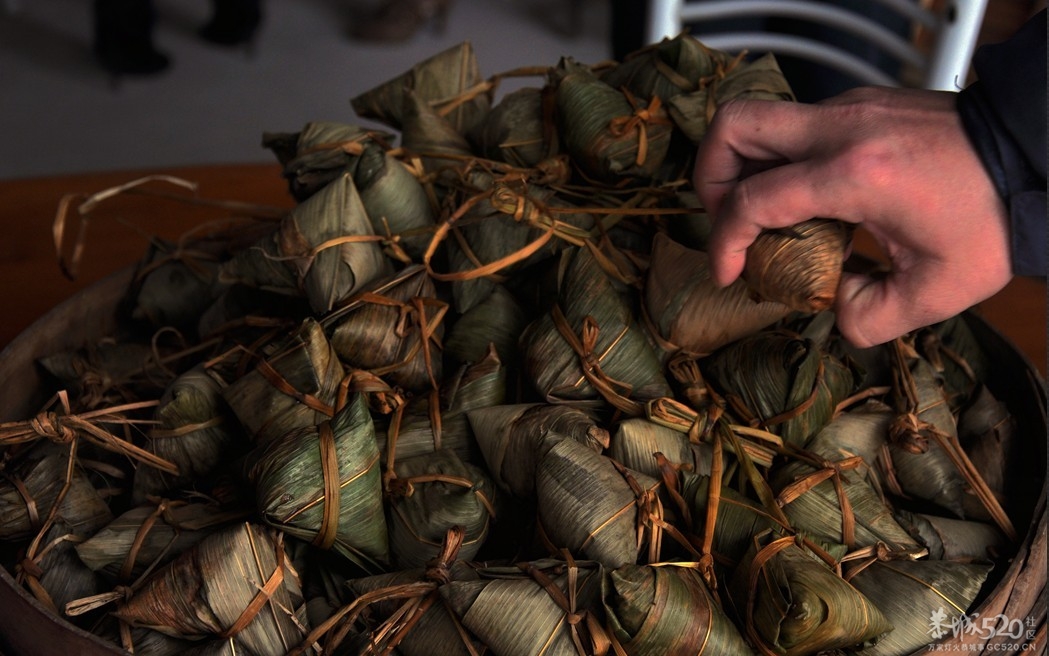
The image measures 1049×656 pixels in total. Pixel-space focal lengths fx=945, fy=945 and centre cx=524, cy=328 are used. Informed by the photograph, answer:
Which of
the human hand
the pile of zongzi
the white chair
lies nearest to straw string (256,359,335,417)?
the pile of zongzi

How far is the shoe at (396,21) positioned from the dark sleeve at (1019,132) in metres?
3.65

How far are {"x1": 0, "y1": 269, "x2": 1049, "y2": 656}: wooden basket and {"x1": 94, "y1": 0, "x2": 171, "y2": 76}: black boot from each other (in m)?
3.02

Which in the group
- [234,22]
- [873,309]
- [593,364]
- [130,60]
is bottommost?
[130,60]

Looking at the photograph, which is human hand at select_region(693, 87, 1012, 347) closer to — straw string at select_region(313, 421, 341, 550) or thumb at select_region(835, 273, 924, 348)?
thumb at select_region(835, 273, 924, 348)

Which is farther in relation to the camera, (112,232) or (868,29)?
(868,29)

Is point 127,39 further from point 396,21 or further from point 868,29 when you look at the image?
point 868,29

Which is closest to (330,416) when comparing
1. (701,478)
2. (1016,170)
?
(701,478)

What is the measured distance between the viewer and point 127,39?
12.3 feet

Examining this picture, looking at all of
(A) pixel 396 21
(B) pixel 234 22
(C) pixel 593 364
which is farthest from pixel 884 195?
(B) pixel 234 22

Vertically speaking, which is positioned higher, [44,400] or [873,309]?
[873,309]

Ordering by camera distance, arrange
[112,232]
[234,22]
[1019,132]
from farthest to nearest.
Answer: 1. [234,22]
2. [112,232]
3. [1019,132]

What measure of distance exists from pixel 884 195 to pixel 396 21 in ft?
12.1

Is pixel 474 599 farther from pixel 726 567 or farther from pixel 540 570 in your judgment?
pixel 726 567

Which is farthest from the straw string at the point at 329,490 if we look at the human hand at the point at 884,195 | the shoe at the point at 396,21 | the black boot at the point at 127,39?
the shoe at the point at 396,21
